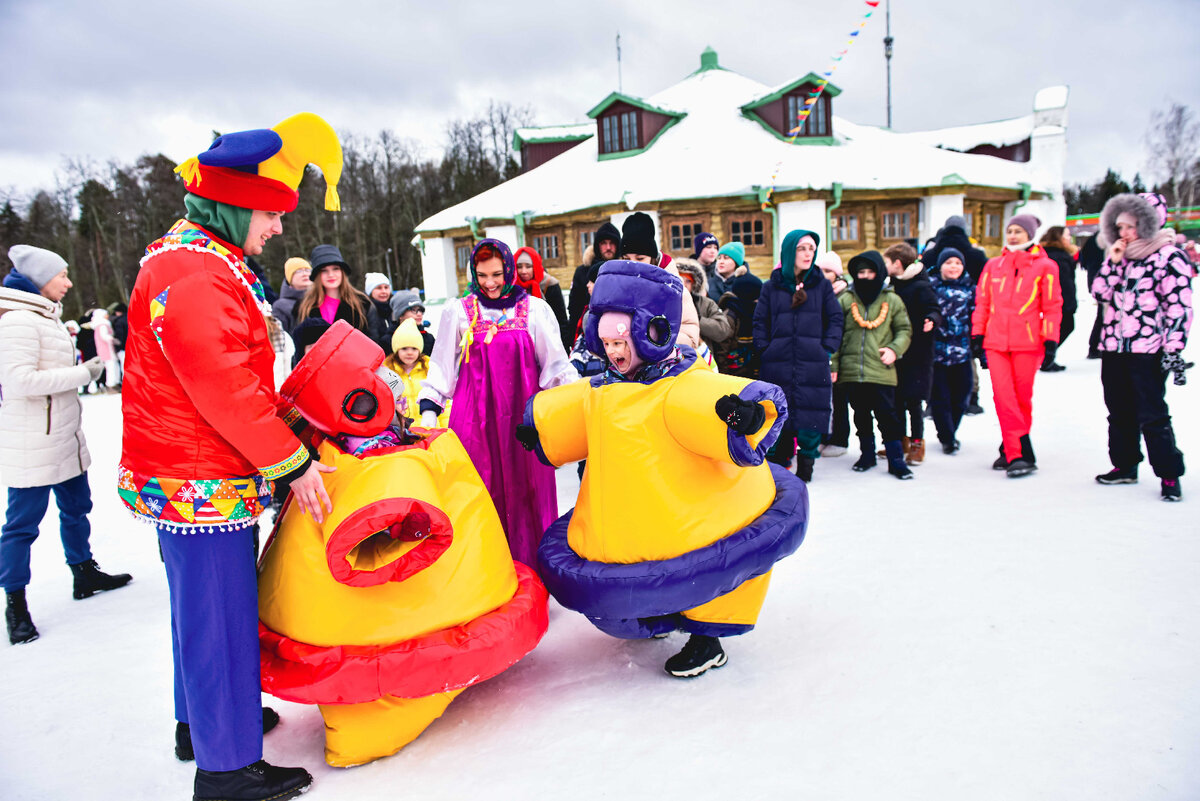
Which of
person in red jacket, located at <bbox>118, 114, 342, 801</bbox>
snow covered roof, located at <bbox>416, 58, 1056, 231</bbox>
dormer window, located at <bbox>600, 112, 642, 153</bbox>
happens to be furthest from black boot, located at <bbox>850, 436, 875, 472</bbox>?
dormer window, located at <bbox>600, 112, 642, 153</bbox>

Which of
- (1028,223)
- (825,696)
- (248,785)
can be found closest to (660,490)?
(825,696)

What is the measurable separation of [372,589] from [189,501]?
581mm

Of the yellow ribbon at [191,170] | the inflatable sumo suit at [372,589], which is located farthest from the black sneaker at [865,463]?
the yellow ribbon at [191,170]

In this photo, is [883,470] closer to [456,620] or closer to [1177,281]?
[1177,281]

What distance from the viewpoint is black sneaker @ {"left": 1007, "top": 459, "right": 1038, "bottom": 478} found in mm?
5133

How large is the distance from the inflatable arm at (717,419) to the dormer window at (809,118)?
18325 mm

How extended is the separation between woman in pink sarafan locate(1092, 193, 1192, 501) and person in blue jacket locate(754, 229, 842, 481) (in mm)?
1671

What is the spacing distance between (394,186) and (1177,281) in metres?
35.1

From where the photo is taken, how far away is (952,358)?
20.0ft

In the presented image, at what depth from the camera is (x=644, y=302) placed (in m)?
2.52

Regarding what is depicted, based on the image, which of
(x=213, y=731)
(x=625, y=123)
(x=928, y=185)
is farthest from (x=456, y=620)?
(x=625, y=123)

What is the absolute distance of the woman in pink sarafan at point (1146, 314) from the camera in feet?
13.7

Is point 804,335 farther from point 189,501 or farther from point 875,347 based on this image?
point 189,501

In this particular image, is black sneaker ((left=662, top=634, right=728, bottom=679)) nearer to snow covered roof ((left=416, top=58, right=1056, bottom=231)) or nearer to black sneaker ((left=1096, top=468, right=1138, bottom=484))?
black sneaker ((left=1096, top=468, right=1138, bottom=484))
